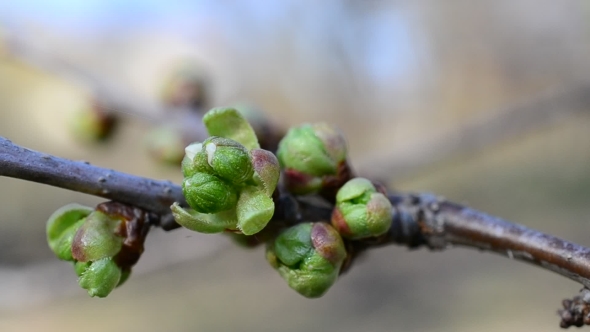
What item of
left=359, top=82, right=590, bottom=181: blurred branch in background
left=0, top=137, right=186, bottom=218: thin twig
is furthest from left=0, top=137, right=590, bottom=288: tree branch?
left=359, top=82, right=590, bottom=181: blurred branch in background

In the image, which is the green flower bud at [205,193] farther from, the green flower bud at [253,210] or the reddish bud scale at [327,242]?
the reddish bud scale at [327,242]

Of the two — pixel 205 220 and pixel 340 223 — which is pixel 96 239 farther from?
pixel 340 223

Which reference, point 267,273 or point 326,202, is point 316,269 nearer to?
point 326,202

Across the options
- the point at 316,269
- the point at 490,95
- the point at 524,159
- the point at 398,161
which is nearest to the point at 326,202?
the point at 316,269

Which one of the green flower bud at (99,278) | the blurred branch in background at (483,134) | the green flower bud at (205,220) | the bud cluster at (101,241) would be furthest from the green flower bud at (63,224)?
the blurred branch in background at (483,134)

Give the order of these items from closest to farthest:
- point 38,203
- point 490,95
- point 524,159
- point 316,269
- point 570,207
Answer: point 316,269 → point 570,207 → point 524,159 → point 38,203 → point 490,95

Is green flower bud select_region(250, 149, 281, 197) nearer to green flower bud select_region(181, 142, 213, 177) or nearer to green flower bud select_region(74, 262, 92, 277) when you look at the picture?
green flower bud select_region(181, 142, 213, 177)
